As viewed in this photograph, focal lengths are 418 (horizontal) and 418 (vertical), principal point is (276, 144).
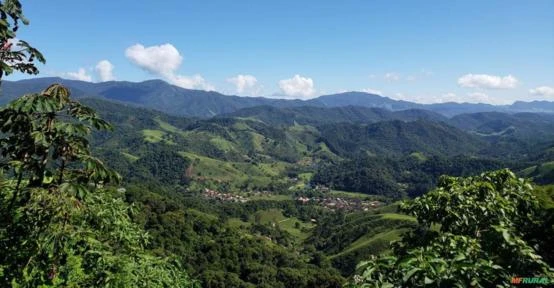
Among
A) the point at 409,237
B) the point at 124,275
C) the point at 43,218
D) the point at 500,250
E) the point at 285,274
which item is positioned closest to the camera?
the point at 500,250

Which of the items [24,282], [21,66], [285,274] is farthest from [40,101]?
[285,274]

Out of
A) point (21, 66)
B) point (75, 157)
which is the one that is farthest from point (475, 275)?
point (21, 66)

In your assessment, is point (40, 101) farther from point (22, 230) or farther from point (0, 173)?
point (22, 230)

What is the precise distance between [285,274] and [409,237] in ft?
393

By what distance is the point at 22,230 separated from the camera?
30.5 feet

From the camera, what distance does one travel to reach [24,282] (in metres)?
9.67

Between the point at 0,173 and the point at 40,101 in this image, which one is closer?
the point at 40,101

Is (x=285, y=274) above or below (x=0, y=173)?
below

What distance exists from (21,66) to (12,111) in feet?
6.76

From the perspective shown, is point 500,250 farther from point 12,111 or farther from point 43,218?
point 12,111

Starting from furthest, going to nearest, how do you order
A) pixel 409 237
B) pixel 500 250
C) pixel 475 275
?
pixel 409 237 → pixel 500 250 → pixel 475 275

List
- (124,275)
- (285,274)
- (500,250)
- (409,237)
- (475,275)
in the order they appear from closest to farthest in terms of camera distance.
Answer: (475,275)
(500,250)
(124,275)
(409,237)
(285,274)

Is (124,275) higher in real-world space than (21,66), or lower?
lower

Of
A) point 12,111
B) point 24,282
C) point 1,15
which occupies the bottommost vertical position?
point 24,282
